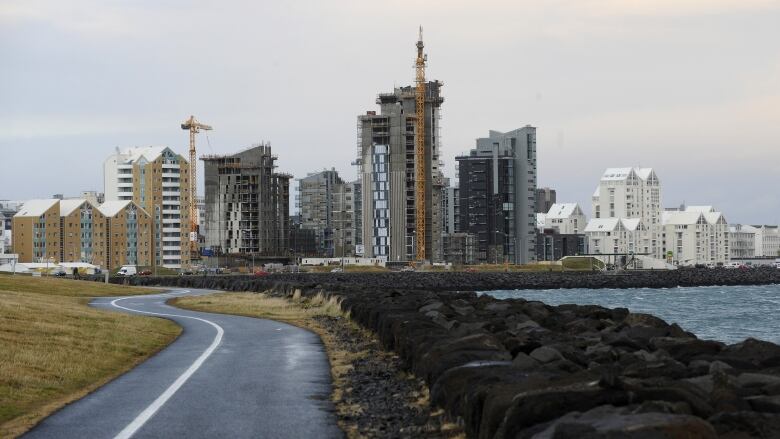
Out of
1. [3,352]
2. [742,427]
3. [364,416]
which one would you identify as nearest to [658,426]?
[742,427]

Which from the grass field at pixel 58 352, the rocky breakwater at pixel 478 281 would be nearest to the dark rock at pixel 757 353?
the grass field at pixel 58 352

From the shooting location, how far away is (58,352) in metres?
27.2

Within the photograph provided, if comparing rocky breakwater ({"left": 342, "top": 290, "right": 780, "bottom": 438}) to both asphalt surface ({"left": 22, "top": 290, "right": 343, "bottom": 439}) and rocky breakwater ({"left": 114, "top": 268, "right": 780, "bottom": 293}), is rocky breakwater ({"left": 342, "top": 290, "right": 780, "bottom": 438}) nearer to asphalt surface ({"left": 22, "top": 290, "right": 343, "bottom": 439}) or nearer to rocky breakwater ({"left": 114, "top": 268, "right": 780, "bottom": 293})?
asphalt surface ({"left": 22, "top": 290, "right": 343, "bottom": 439})

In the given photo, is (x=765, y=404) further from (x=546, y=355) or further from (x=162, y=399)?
(x=162, y=399)

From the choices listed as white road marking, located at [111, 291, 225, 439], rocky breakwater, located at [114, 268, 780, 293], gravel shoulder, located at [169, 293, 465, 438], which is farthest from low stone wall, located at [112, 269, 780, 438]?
rocky breakwater, located at [114, 268, 780, 293]

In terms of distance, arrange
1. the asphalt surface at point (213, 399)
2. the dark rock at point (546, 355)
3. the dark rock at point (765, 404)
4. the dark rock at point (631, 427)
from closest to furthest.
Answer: the dark rock at point (631, 427) → the dark rock at point (765, 404) → the asphalt surface at point (213, 399) → the dark rock at point (546, 355)

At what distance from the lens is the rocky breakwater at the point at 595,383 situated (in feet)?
33.3

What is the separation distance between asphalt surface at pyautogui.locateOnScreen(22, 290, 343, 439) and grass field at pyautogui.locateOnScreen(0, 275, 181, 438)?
64 centimetres

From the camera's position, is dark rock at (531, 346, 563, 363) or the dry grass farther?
the dry grass

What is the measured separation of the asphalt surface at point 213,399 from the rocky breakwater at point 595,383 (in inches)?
86.0

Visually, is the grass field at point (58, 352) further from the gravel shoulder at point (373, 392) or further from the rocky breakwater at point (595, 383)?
the rocky breakwater at point (595, 383)

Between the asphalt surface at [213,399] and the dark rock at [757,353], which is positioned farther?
the dark rock at [757,353]

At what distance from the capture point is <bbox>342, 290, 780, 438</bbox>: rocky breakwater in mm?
10148

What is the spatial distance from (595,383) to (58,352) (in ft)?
61.0
